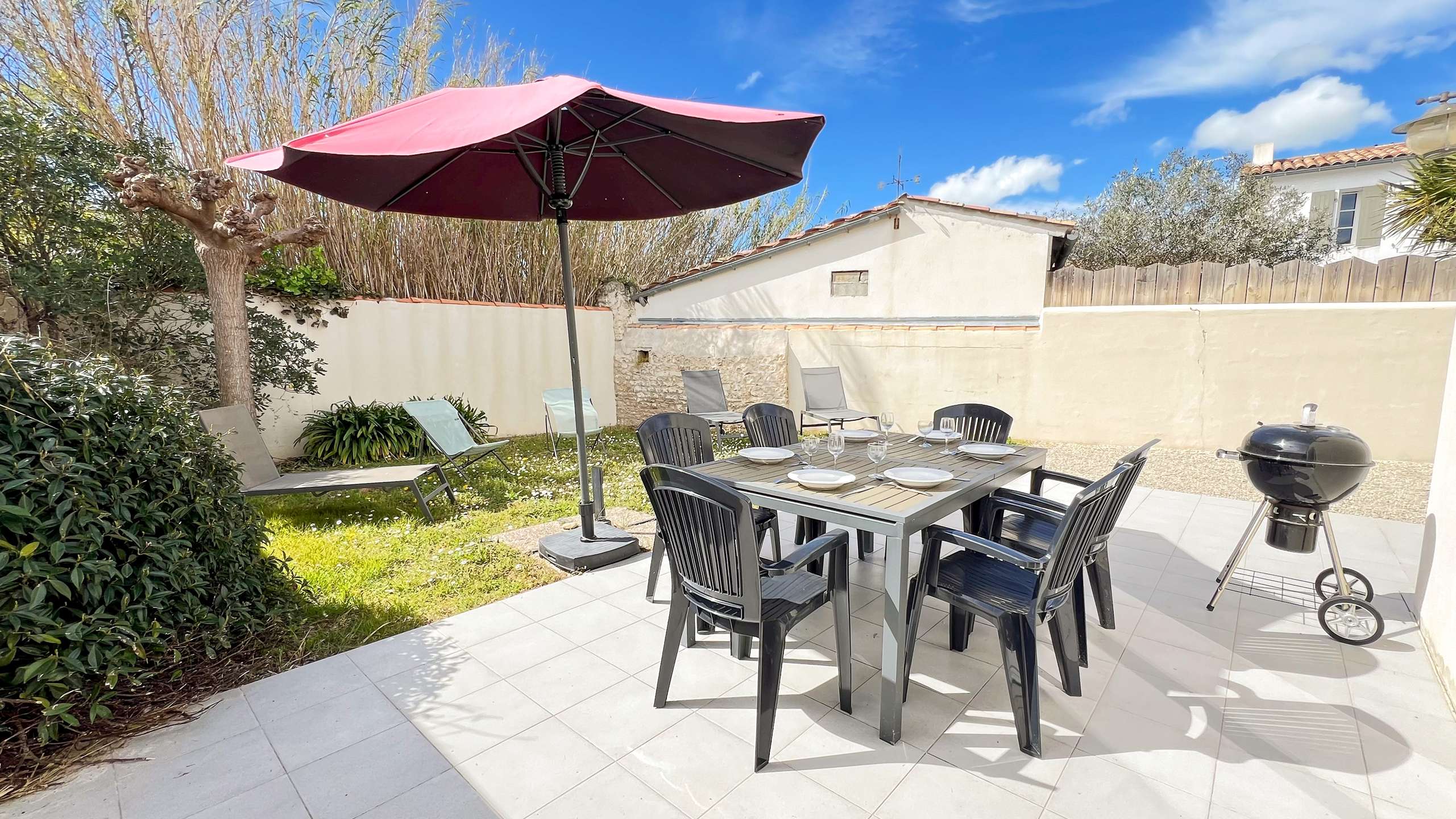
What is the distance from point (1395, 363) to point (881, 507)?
7.16 meters

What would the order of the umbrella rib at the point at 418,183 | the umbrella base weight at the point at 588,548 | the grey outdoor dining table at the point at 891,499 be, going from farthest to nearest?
the umbrella base weight at the point at 588,548
the umbrella rib at the point at 418,183
the grey outdoor dining table at the point at 891,499

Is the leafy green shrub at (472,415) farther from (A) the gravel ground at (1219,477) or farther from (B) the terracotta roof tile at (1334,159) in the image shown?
(B) the terracotta roof tile at (1334,159)

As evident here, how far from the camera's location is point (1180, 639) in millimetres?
2633

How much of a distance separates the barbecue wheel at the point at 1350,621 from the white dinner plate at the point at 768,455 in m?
2.52

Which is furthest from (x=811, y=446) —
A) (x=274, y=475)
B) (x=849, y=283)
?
(x=849, y=283)

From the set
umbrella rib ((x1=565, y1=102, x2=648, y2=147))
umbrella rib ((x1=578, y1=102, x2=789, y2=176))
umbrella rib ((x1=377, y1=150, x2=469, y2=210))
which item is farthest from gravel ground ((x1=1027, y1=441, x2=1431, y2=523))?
umbrella rib ((x1=377, y1=150, x2=469, y2=210))

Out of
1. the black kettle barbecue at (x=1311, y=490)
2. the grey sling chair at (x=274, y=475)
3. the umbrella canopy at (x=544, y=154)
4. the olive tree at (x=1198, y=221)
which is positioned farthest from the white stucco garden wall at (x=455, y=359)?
the olive tree at (x=1198, y=221)

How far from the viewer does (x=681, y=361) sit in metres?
8.95

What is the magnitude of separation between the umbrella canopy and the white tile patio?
6.47ft

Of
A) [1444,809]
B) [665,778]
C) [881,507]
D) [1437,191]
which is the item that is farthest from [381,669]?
[1437,191]

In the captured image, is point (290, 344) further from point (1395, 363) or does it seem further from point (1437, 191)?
point (1395, 363)

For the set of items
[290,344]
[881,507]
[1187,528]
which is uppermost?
[290,344]

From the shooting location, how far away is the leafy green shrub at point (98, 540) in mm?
1693

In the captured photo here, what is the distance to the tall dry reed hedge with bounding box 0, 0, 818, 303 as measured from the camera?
5.00 m
